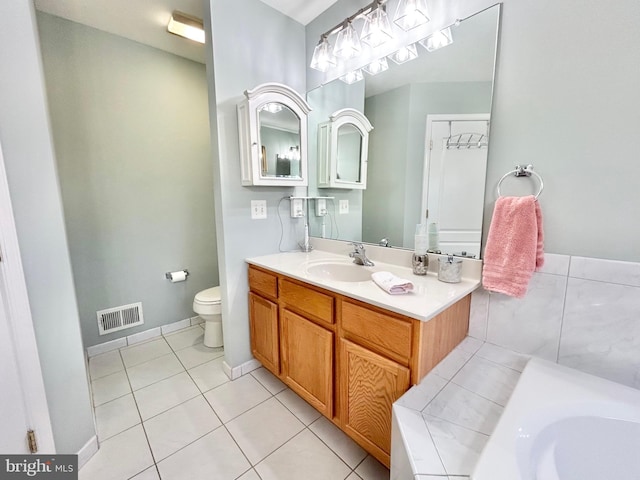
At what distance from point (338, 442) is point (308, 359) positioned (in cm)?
44

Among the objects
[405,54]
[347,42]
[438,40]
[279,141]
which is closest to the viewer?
[438,40]

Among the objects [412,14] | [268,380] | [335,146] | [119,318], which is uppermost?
[412,14]

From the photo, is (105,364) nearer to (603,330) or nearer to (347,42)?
(347,42)

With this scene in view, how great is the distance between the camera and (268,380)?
1.84 m

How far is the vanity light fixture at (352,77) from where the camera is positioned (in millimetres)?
1674

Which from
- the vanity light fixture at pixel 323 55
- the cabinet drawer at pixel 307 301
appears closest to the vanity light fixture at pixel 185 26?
the vanity light fixture at pixel 323 55

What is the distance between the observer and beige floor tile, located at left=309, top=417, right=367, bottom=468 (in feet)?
4.17

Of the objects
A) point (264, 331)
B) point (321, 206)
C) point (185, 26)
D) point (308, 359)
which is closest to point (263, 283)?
point (264, 331)

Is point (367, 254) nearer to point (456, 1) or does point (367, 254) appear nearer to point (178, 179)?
point (456, 1)

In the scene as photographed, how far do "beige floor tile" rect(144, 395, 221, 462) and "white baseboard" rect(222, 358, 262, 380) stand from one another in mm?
243

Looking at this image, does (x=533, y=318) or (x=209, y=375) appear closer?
(x=533, y=318)

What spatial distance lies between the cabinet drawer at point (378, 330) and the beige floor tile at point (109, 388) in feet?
5.33

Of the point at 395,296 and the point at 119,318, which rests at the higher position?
the point at 395,296

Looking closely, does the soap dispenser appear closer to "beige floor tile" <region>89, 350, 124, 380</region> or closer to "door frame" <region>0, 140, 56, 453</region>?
"door frame" <region>0, 140, 56, 453</region>
